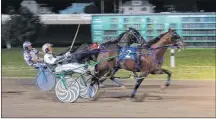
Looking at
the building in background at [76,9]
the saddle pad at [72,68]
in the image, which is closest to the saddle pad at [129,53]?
the saddle pad at [72,68]

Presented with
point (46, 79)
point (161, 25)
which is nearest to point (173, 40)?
point (46, 79)

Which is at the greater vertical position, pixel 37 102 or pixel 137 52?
pixel 137 52

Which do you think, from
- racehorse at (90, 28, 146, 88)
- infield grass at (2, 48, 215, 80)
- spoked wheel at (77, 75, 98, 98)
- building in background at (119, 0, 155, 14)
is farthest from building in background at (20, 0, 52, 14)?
spoked wheel at (77, 75, 98, 98)

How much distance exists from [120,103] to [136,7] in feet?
63.7

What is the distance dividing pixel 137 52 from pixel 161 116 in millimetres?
2540

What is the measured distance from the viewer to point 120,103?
11.1m

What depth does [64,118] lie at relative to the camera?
29.7 ft

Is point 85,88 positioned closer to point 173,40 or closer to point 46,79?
point 46,79

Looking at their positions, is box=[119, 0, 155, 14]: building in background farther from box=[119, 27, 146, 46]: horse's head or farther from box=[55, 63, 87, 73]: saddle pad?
box=[55, 63, 87, 73]: saddle pad

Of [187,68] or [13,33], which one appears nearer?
[187,68]

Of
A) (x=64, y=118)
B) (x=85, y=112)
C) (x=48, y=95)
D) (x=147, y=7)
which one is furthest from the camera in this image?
(x=147, y=7)

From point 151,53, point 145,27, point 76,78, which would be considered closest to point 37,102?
point 76,78

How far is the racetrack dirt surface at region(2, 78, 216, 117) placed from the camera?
970 cm

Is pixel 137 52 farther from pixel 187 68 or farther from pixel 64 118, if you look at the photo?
pixel 187 68
